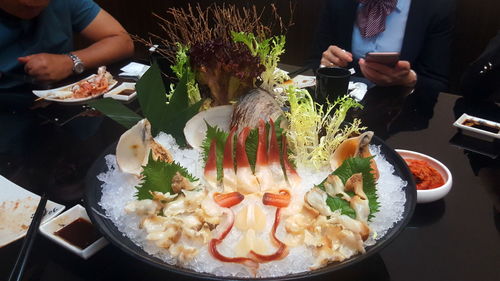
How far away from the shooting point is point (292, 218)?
1004mm

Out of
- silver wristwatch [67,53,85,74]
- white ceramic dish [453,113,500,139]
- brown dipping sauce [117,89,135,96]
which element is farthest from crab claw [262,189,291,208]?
silver wristwatch [67,53,85,74]

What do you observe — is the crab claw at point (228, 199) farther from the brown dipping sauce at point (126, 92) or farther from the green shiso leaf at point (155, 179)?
the brown dipping sauce at point (126, 92)

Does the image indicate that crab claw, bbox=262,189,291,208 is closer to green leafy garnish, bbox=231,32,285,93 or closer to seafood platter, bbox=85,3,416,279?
seafood platter, bbox=85,3,416,279

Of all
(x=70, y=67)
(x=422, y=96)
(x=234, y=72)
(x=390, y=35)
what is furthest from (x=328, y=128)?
(x=70, y=67)

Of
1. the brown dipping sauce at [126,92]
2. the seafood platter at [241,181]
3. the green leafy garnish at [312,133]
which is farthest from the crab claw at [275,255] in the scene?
the brown dipping sauce at [126,92]

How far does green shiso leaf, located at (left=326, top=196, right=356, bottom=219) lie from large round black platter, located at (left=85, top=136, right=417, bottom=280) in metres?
0.10

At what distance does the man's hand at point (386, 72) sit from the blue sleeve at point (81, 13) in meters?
Result: 2.26

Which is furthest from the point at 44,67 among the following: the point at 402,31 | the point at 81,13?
the point at 402,31

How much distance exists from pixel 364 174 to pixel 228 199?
0.41 m

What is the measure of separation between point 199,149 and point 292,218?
59 cm

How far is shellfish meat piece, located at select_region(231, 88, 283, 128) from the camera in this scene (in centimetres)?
141

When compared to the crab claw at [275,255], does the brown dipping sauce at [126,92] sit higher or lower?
lower

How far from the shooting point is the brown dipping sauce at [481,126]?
66.5 inches

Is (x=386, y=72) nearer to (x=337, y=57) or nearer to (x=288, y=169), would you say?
(x=337, y=57)
